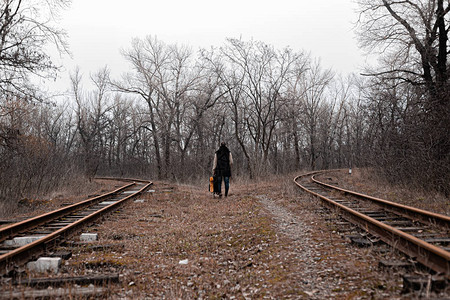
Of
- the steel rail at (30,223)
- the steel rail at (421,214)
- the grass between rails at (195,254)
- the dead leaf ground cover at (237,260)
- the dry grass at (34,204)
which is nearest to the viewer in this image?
the dead leaf ground cover at (237,260)

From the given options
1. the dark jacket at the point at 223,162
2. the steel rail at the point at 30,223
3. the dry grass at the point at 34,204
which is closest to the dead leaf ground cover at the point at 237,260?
the steel rail at the point at 30,223

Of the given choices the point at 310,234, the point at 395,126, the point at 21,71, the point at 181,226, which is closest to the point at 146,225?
the point at 181,226

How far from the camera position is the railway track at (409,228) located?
362 centimetres

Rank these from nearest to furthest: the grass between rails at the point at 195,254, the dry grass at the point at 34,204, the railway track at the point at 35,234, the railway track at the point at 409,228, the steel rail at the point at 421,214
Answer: the railway track at the point at 409,228 → the grass between rails at the point at 195,254 → the railway track at the point at 35,234 → the steel rail at the point at 421,214 → the dry grass at the point at 34,204

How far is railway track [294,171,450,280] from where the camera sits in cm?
362

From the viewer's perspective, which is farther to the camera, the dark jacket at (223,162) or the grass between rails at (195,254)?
the dark jacket at (223,162)

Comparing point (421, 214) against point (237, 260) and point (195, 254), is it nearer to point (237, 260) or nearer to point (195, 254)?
point (237, 260)

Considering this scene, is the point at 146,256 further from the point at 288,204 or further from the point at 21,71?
the point at 21,71

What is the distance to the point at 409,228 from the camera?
5477 millimetres

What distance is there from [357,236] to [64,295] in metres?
4.22

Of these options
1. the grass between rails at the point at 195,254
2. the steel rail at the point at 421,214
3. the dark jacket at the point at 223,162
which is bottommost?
the grass between rails at the point at 195,254

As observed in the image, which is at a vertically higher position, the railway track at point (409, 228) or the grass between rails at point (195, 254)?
the railway track at point (409, 228)

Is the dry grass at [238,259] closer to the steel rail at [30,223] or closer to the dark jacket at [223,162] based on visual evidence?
the steel rail at [30,223]

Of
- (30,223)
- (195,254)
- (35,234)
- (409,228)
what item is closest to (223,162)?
(30,223)
